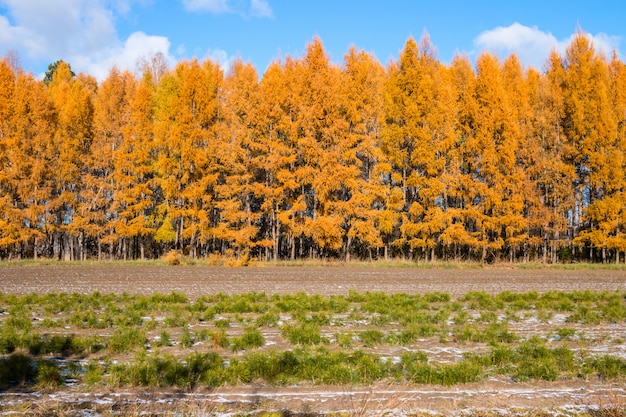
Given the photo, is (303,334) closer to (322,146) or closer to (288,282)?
(288,282)

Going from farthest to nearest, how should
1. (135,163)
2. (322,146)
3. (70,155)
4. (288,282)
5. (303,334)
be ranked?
(135,163) < (70,155) < (322,146) < (288,282) < (303,334)

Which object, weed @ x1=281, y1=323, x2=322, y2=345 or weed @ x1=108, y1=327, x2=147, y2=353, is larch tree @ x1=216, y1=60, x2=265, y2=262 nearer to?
weed @ x1=281, y1=323, x2=322, y2=345

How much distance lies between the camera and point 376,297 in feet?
50.6

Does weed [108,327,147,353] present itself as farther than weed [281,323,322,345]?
No

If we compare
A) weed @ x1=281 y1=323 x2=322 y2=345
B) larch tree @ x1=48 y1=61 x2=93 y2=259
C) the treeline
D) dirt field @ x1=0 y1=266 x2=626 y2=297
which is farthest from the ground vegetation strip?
larch tree @ x1=48 y1=61 x2=93 y2=259

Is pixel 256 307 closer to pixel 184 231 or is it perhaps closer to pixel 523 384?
pixel 523 384

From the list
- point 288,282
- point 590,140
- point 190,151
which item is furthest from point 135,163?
point 590,140

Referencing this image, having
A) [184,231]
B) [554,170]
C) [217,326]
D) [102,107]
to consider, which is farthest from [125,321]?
[554,170]

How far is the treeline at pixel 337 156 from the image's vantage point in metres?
31.3

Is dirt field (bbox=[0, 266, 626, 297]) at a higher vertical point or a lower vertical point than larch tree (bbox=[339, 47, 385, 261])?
lower

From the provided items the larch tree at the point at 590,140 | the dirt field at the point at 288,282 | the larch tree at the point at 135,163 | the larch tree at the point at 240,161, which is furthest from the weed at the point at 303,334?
the larch tree at the point at 590,140

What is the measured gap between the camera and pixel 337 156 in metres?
30.6

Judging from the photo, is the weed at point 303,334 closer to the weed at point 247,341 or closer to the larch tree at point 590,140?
the weed at point 247,341

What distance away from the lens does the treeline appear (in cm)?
3130
